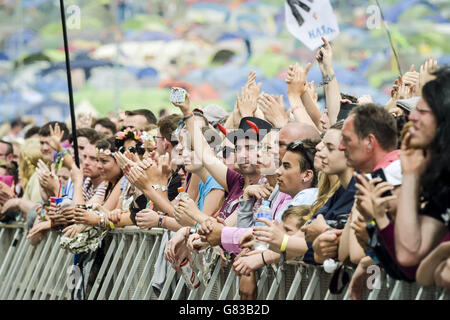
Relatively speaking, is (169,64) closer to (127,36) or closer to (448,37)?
(127,36)

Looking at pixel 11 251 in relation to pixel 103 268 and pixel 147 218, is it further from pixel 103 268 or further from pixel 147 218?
pixel 147 218

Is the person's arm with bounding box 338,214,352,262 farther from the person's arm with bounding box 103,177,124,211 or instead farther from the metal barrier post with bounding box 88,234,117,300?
the person's arm with bounding box 103,177,124,211

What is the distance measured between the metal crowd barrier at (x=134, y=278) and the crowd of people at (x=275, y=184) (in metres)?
0.11

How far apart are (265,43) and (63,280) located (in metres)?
43.8

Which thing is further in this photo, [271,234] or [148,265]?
[148,265]

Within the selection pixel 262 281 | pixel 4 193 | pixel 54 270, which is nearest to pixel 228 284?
pixel 262 281

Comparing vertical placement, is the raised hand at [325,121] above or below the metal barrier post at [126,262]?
above

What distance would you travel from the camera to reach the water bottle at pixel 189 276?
7.83m

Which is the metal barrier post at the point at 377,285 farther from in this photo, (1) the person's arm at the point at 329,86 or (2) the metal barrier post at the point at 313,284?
(1) the person's arm at the point at 329,86

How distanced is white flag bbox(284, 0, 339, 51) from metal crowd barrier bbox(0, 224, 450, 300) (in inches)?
86.1

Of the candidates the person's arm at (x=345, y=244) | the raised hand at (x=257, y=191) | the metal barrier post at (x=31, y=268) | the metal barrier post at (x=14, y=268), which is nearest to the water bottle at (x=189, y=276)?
the raised hand at (x=257, y=191)

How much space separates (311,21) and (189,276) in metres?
2.80

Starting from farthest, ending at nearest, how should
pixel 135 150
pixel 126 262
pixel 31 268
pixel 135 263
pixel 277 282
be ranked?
pixel 31 268 < pixel 135 150 < pixel 126 262 < pixel 135 263 < pixel 277 282

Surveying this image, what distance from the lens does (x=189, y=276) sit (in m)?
7.85
